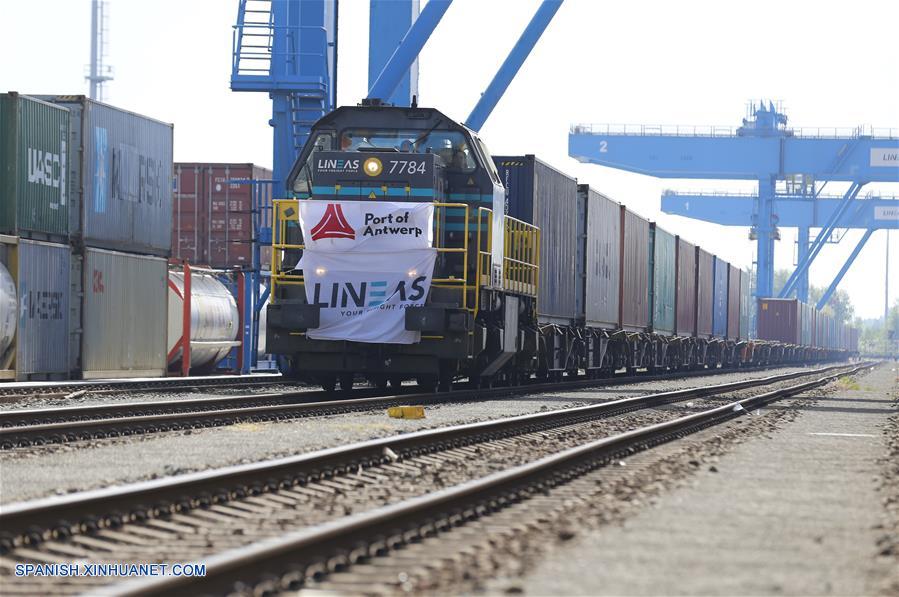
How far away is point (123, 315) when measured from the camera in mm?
23438

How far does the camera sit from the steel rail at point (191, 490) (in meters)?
5.81

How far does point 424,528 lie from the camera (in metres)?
6.15

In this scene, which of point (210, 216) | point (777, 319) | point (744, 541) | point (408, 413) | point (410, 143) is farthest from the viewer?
point (777, 319)

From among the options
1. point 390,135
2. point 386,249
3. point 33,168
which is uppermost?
point 390,135

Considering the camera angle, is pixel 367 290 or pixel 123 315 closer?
pixel 367 290

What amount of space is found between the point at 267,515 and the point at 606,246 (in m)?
20.9

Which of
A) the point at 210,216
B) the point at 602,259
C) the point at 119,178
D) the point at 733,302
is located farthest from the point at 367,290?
the point at 733,302

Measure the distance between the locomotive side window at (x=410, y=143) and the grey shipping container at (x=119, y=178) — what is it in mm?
6668

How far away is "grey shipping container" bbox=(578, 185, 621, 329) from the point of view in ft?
83.5

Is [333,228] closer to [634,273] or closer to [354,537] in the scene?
[354,537]

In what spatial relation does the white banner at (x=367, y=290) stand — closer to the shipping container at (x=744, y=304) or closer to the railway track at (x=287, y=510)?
the railway track at (x=287, y=510)

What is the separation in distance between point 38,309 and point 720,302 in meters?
28.1

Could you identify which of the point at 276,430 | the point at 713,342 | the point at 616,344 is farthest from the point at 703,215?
the point at 276,430

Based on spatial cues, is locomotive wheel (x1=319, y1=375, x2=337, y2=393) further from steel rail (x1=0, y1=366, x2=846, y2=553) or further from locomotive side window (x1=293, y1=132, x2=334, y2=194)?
steel rail (x1=0, y1=366, x2=846, y2=553)
